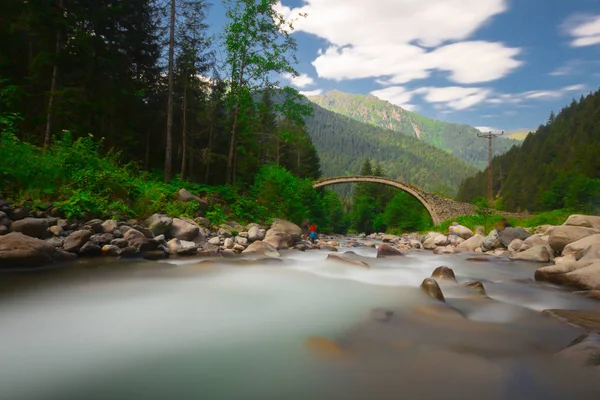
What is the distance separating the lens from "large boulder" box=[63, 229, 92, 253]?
8.05 metres

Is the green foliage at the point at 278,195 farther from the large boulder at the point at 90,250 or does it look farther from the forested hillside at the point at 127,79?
the large boulder at the point at 90,250

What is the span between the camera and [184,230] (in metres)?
11.0

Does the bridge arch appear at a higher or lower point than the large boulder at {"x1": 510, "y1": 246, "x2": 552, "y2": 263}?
higher

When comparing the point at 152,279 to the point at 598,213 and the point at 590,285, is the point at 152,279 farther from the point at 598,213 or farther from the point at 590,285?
the point at 598,213

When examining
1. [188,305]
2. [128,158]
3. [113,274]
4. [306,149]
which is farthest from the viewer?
[306,149]

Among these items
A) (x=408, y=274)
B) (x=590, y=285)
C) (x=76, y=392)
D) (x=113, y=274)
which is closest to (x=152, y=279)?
(x=113, y=274)

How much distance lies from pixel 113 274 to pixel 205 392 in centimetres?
521

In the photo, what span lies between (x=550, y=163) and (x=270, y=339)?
10279 centimetres

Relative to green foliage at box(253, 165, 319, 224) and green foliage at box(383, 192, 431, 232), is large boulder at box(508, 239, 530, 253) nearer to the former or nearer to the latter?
green foliage at box(253, 165, 319, 224)

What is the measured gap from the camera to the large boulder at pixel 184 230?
10.9 m

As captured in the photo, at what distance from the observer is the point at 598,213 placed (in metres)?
24.9

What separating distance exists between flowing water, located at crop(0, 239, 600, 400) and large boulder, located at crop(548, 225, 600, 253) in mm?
5955

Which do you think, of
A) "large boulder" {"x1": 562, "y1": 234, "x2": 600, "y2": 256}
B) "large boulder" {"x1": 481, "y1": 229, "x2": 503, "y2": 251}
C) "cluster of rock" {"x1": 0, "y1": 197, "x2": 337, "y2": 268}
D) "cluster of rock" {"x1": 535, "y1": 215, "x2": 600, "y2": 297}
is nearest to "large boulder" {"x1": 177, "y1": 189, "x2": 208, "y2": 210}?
"cluster of rock" {"x1": 0, "y1": 197, "x2": 337, "y2": 268}

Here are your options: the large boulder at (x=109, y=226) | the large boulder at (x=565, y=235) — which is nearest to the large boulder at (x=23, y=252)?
the large boulder at (x=109, y=226)
